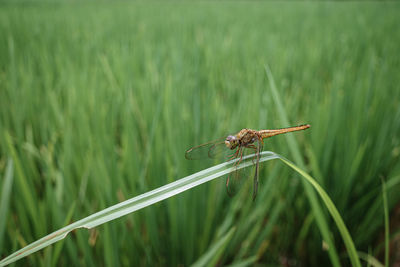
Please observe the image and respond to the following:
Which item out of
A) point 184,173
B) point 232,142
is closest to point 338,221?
point 232,142

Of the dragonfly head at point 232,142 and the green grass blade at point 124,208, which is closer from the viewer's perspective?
the green grass blade at point 124,208

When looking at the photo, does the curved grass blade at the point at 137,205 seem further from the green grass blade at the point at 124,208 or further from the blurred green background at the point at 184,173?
the blurred green background at the point at 184,173

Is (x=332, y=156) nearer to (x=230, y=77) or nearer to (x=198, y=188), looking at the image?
(x=198, y=188)

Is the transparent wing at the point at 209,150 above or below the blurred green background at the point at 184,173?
above

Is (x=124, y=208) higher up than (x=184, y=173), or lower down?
higher up

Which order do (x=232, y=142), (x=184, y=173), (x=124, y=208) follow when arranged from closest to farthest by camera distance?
(x=124, y=208) → (x=232, y=142) → (x=184, y=173)

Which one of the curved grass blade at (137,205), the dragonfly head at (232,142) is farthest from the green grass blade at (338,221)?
the dragonfly head at (232,142)

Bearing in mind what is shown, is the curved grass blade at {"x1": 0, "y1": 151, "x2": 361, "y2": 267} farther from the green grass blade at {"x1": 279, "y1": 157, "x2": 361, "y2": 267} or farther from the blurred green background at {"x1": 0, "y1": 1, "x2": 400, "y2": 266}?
the blurred green background at {"x1": 0, "y1": 1, "x2": 400, "y2": 266}

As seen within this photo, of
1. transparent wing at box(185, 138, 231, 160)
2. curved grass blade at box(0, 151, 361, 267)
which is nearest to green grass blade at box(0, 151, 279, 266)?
curved grass blade at box(0, 151, 361, 267)

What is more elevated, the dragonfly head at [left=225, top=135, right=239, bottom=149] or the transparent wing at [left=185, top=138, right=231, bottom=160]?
the dragonfly head at [left=225, top=135, right=239, bottom=149]

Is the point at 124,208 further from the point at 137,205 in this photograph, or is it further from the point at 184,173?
the point at 184,173

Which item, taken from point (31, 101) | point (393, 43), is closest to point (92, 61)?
point (31, 101)
